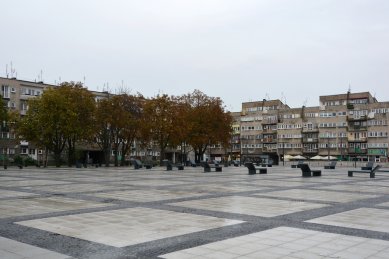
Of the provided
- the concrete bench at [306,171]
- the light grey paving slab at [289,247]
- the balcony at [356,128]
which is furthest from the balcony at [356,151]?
the light grey paving slab at [289,247]

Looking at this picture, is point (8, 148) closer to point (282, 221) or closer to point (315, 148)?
point (315, 148)

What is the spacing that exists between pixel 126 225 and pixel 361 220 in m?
6.45

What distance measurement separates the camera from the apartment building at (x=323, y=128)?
3819 inches

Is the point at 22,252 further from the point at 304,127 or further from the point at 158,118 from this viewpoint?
the point at 304,127

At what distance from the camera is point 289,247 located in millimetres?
8734

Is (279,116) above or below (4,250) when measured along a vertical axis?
above

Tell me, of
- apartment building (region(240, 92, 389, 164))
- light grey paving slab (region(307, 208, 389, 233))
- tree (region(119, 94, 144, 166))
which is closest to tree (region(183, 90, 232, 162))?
tree (region(119, 94, 144, 166))

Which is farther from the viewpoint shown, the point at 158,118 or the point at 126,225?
the point at 158,118

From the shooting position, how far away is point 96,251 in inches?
330

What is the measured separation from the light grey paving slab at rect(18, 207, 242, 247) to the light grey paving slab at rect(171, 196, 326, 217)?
1.74 meters

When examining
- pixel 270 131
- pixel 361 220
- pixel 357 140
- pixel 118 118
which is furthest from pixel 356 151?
pixel 361 220

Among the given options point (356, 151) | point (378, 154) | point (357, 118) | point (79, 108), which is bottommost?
point (378, 154)

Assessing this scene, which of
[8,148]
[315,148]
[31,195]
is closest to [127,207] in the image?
[31,195]

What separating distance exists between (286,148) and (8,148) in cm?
6524
